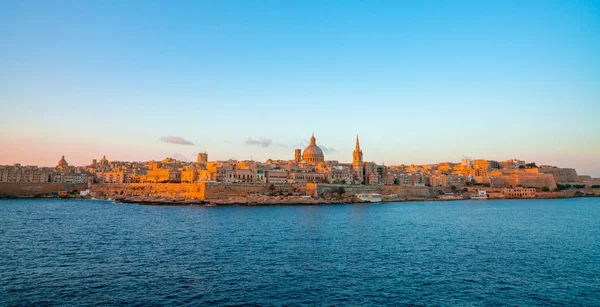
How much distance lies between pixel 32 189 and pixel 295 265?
48.8 m

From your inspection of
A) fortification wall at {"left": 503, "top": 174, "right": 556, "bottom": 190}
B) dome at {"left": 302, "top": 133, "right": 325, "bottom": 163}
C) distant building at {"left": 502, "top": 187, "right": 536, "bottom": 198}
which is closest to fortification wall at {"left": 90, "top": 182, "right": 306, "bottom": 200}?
dome at {"left": 302, "top": 133, "right": 325, "bottom": 163}

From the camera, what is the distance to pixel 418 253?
607 inches

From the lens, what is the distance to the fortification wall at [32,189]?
4972 cm

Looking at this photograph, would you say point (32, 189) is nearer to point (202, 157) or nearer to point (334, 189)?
point (202, 157)

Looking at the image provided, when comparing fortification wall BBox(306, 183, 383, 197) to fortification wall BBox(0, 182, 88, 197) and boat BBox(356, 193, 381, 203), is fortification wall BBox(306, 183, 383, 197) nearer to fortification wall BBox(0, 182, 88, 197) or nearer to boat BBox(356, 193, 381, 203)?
boat BBox(356, 193, 381, 203)

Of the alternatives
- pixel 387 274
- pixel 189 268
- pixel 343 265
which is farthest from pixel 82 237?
pixel 387 274

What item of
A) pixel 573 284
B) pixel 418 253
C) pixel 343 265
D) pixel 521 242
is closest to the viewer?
pixel 573 284

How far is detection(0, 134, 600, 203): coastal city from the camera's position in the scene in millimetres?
46594

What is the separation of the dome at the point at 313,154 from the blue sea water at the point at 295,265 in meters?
43.2

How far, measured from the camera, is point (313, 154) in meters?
65.9

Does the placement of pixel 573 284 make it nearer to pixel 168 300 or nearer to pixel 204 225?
pixel 168 300

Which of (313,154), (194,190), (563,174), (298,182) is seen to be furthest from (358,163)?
(563,174)

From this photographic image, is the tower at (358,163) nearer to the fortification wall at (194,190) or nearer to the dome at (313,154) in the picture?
the dome at (313,154)

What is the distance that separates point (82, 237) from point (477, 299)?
14756 mm
